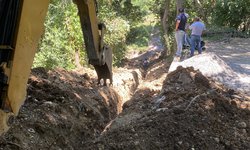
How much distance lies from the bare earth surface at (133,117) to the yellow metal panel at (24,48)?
6.49 feet

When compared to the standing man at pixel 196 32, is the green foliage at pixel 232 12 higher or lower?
higher

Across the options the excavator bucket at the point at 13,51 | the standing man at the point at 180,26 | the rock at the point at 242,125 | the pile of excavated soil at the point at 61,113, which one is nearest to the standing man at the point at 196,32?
the standing man at the point at 180,26

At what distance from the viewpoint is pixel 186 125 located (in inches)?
266

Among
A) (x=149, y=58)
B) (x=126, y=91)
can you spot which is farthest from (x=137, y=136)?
(x=149, y=58)

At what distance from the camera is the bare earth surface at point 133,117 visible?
6.36 metres

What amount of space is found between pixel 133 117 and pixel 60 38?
719 centimetres

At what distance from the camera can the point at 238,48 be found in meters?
19.0

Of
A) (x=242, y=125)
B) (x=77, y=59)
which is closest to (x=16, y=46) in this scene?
(x=242, y=125)

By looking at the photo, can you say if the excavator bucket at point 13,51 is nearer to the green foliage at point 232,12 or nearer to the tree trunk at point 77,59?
the tree trunk at point 77,59

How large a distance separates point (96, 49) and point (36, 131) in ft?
5.91

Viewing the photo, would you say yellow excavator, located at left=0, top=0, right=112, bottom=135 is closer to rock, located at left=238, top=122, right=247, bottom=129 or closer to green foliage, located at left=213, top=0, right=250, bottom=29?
rock, located at left=238, top=122, right=247, bottom=129

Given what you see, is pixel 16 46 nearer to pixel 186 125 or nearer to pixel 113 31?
pixel 186 125

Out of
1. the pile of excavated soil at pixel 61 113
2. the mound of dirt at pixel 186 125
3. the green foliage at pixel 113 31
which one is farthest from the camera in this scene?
the green foliage at pixel 113 31

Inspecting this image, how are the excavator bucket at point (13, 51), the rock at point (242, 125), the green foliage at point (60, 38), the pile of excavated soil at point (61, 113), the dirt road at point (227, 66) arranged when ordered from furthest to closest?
the green foliage at point (60, 38) → the dirt road at point (227, 66) → the rock at point (242, 125) → the pile of excavated soil at point (61, 113) → the excavator bucket at point (13, 51)
